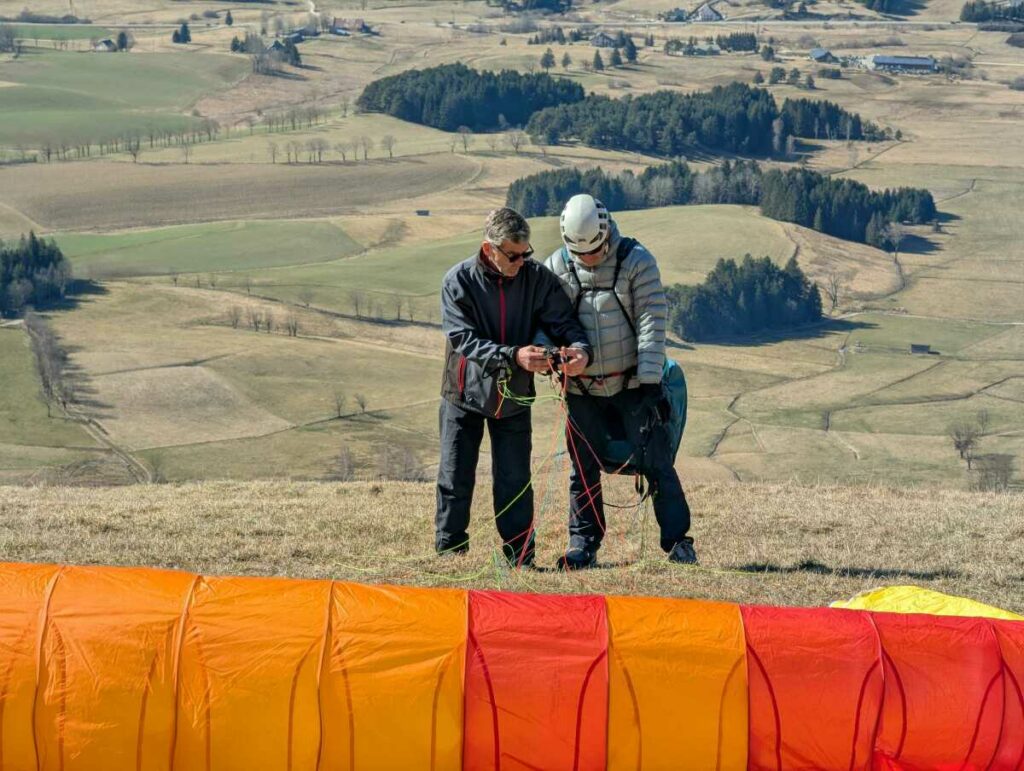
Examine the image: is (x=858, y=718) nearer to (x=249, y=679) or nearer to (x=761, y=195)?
(x=249, y=679)

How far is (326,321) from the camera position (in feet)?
310

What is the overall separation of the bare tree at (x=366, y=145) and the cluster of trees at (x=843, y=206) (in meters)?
39.9

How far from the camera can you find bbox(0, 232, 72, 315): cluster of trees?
3718 inches

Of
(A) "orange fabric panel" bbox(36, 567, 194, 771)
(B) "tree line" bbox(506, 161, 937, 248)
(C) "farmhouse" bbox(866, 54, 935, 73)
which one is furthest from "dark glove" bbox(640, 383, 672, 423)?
(C) "farmhouse" bbox(866, 54, 935, 73)

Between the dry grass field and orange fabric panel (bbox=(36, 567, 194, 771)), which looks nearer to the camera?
orange fabric panel (bbox=(36, 567, 194, 771))

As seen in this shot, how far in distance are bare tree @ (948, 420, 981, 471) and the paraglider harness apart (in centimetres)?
5956

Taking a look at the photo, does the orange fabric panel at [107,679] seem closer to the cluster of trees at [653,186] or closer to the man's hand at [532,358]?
the man's hand at [532,358]

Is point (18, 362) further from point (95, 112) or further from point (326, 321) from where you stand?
point (95, 112)

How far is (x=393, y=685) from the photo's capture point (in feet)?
24.6

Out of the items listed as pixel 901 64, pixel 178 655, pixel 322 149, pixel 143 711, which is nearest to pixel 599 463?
pixel 178 655

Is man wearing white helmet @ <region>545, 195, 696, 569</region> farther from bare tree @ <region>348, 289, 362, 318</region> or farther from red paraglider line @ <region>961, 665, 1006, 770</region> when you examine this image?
bare tree @ <region>348, 289, 362, 318</region>

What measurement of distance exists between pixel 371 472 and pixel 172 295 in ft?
123

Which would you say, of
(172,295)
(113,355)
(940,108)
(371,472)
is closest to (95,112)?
(172,295)

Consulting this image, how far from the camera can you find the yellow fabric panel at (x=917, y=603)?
29.6 ft
